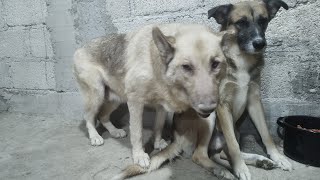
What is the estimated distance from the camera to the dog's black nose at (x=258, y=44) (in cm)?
257

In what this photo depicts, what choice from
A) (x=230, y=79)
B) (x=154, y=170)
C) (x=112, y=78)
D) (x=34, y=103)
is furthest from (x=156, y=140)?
(x=34, y=103)

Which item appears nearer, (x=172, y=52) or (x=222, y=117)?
(x=172, y=52)

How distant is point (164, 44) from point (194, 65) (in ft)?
0.96

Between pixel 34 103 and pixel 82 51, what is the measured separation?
1775mm

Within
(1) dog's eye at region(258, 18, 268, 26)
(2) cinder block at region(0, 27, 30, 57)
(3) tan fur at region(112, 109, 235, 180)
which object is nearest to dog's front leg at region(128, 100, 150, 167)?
(3) tan fur at region(112, 109, 235, 180)

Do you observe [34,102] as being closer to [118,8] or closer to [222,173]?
[118,8]

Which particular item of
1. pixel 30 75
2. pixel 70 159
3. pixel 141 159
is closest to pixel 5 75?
pixel 30 75

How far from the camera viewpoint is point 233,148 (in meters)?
2.63

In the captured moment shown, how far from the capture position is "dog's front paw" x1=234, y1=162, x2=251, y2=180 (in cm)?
254

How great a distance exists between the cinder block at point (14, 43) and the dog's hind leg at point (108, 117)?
1.73m

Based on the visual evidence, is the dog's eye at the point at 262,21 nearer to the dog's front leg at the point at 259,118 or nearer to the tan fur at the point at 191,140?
the dog's front leg at the point at 259,118

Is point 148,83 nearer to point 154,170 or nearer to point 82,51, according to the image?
point 154,170

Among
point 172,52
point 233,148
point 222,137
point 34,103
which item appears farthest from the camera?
point 34,103

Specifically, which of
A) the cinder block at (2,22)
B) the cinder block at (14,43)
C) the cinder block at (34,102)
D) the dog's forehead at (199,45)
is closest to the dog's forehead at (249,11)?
the dog's forehead at (199,45)
